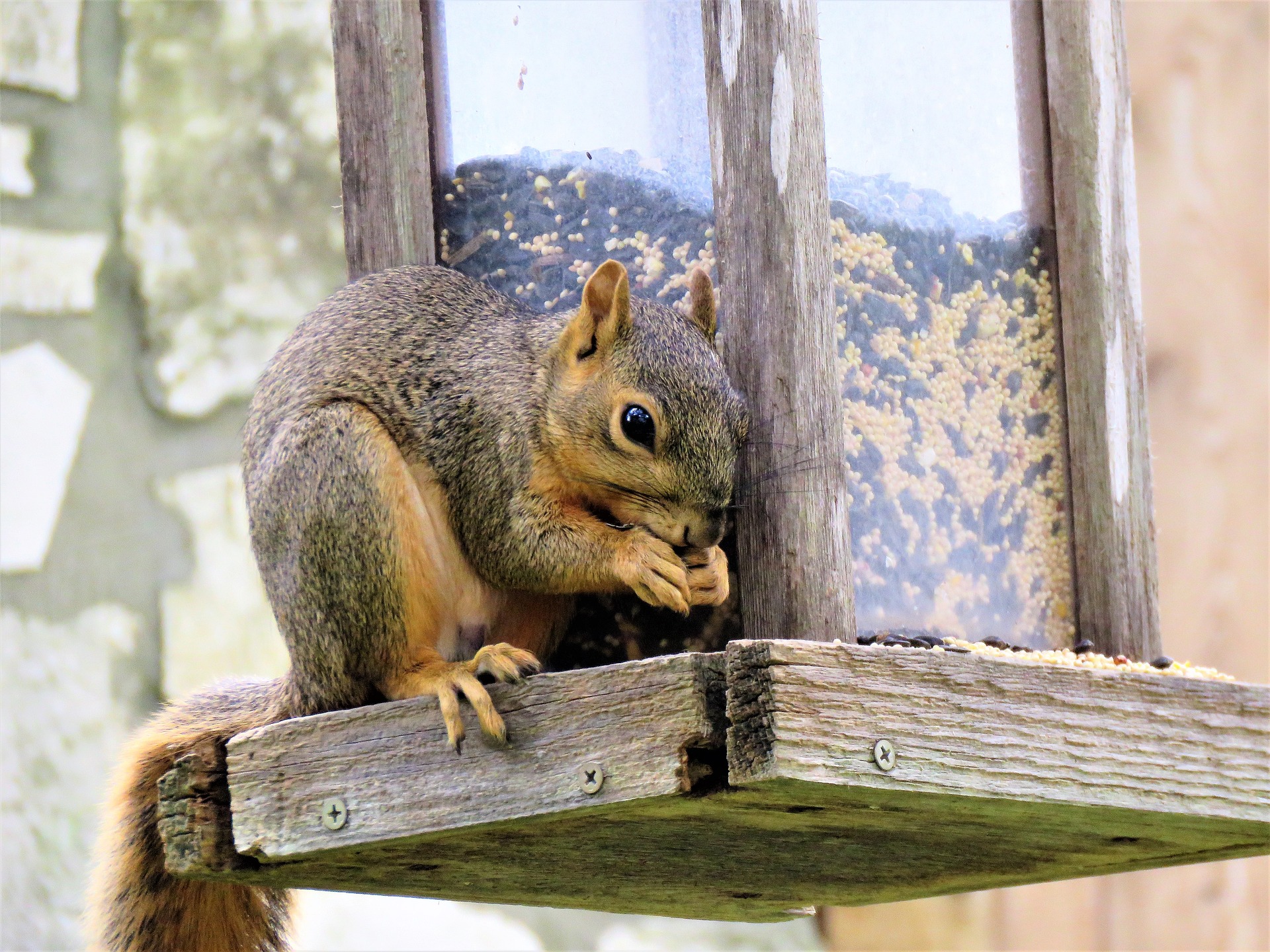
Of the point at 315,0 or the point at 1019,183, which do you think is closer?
the point at 1019,183

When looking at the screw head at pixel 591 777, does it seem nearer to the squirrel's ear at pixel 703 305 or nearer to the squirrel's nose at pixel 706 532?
the squirrel's nose at pixel 706 532

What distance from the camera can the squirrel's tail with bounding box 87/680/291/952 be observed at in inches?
83.2

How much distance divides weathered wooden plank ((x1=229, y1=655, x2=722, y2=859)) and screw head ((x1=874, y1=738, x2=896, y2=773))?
0.14 metres

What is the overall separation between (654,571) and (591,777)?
270mm

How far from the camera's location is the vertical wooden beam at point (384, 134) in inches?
91.1

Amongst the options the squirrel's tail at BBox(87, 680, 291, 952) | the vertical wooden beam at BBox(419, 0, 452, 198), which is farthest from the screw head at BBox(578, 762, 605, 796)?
the vertical wooden beam at BBox(419, 0, 452, 198)

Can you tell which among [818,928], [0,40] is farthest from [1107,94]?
[0,40]

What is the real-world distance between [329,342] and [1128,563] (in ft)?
3.55

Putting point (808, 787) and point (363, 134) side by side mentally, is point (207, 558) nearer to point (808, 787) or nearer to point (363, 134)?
point (363, 134)

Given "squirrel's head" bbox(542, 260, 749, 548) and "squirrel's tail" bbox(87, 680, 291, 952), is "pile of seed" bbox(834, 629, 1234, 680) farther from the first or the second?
"squirrel's tail" bbox(87, 680, 291, 952)

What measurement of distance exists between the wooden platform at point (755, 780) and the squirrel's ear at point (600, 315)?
0.46 m

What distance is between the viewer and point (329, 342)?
2.08 m

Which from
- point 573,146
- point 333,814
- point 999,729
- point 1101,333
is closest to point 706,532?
point 999,729

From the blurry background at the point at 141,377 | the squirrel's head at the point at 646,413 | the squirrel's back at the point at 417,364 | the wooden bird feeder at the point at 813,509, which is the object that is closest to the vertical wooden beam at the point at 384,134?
the wooden bird feeder at the point at 813,509
